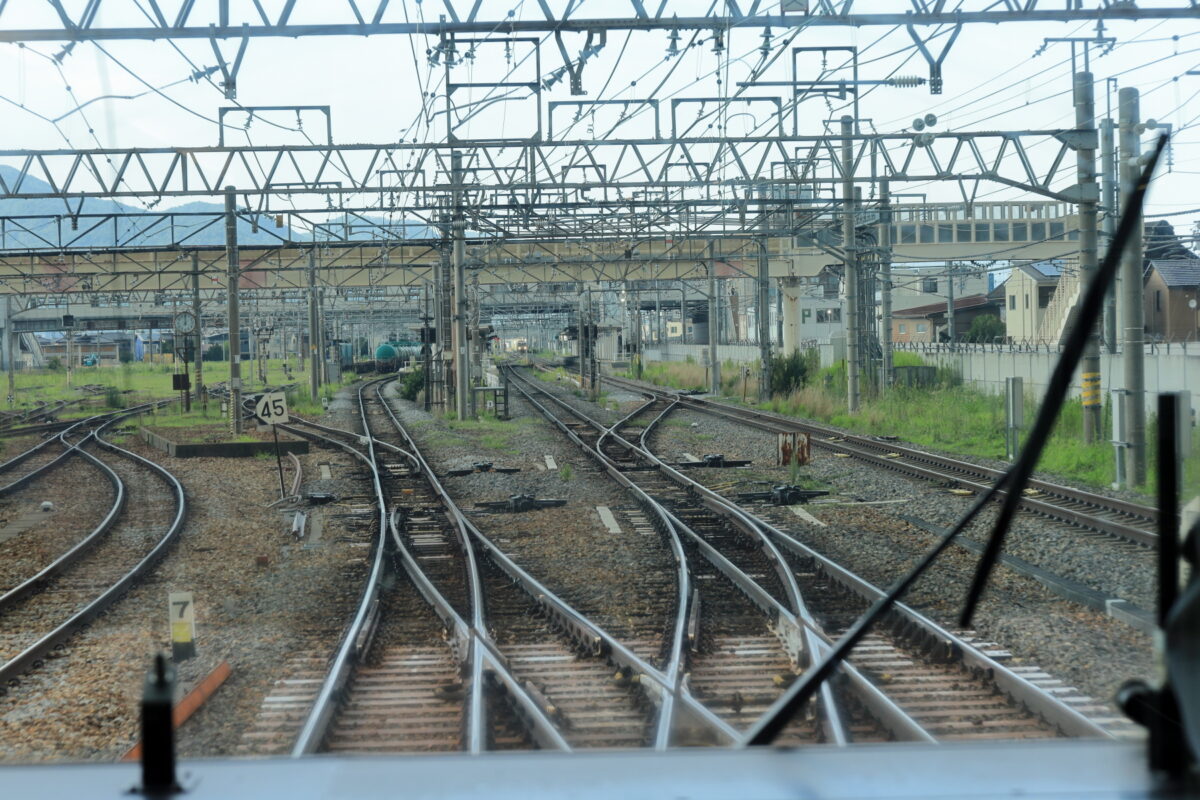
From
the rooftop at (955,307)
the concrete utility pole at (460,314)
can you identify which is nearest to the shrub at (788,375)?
the concrete utility pole at (460,314)

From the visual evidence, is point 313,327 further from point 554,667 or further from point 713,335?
point 554,667

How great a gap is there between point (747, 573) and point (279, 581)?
391 cm

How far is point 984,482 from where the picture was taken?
14797 mm

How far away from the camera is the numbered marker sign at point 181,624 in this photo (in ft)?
23.5

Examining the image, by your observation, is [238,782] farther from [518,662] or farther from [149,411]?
[149,411]

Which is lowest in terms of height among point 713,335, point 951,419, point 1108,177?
point 951,419

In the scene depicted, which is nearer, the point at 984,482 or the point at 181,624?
the point at 181,624

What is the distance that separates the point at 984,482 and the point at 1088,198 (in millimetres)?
4032

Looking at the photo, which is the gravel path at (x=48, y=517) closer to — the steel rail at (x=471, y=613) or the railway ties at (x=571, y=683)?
the steel rail at (x=471, y=613)

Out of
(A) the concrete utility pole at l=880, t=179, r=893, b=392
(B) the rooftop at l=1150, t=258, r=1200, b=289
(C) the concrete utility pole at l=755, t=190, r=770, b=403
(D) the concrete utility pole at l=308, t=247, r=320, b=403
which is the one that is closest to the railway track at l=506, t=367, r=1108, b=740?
(A) the concrete utility pole at l=880, t=179, r=893, b=392

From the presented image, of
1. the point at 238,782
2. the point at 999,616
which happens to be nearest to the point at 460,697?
the point at 999,616

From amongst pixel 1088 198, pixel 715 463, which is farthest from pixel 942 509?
pixel 715 463

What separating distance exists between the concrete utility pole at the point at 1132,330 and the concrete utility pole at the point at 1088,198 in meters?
1.41

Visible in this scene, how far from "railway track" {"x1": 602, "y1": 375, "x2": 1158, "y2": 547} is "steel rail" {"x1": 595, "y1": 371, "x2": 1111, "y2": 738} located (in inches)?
42.6
